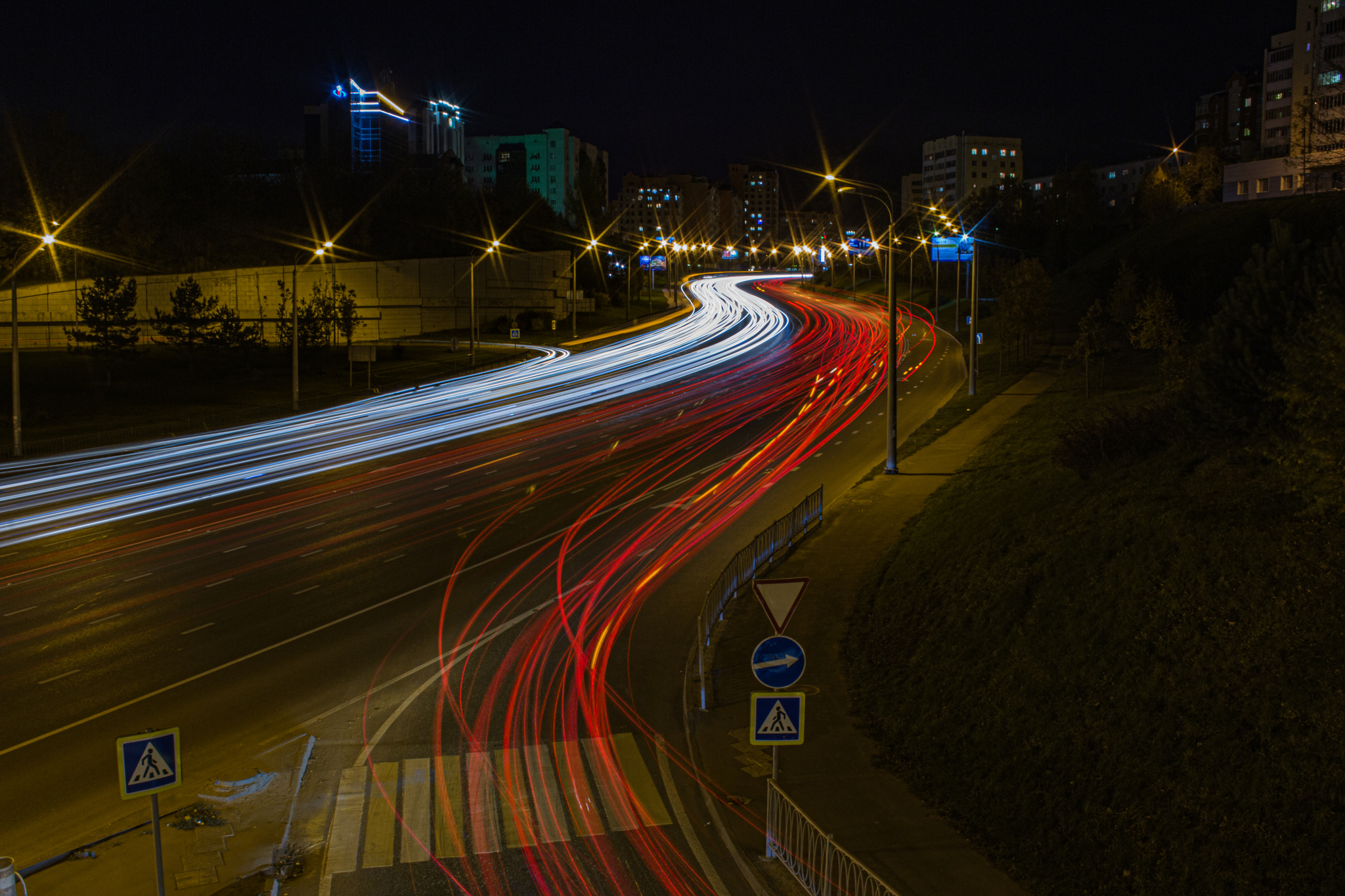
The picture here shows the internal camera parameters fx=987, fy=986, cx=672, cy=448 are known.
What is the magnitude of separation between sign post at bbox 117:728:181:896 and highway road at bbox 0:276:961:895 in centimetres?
119

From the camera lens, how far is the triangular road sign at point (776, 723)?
31.1ft

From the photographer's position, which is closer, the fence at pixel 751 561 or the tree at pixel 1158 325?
the fence at pixel 751 561

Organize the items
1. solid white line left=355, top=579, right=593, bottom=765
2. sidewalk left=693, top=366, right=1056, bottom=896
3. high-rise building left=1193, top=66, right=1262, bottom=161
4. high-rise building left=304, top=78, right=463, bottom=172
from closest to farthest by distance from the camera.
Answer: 1. sidewalk left=693, top=366, right=1056, bottom=896
2. solid white line left=355, top=579, right=593, bottom=765
3. high-rise building left=1193, top=66, right=1262, bottom=161
4. high-rise building left=304, top=78, right=463, bottom=172

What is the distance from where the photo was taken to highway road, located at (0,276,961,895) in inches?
394

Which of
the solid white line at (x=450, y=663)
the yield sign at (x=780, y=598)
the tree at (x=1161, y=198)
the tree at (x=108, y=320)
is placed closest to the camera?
the yield sign at (x=780, y=598)

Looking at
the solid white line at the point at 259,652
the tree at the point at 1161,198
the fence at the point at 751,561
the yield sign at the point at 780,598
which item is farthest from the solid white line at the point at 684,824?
the tree at the point at 1161,198

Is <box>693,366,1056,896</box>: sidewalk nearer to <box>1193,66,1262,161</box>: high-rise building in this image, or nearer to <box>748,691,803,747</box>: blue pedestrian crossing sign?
<box>748,691,803,747</box>: blue pedestrian crossing sign

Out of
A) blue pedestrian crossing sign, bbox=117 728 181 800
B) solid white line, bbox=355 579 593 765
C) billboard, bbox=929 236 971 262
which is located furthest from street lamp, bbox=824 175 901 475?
billboard, bbox=929 236 971 262

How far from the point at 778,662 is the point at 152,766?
572 centimetres

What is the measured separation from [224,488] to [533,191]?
96115 millimetres

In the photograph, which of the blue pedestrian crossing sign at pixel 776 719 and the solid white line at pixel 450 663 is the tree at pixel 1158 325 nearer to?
the solid white line at pixel 450 663

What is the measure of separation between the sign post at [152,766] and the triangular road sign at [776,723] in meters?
5.18

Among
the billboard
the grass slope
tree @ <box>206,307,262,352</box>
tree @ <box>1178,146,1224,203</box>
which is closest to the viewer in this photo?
the grass slope

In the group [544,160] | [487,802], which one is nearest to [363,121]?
[544,160]
